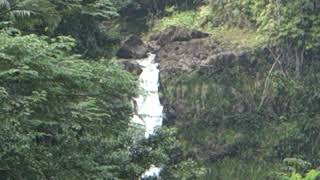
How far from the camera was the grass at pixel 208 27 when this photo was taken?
2207 cm

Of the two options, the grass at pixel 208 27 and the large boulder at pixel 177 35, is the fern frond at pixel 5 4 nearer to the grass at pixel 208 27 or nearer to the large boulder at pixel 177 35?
the grass at pixel 208 27

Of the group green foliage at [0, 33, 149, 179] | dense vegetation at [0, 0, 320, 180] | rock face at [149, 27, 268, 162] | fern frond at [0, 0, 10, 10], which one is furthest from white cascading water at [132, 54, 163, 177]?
fern frond at [0, 0, 10, 10]

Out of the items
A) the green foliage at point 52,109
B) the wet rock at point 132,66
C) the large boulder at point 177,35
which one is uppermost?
the green foliage at point 52,109

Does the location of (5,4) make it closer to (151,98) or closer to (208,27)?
(151,98)

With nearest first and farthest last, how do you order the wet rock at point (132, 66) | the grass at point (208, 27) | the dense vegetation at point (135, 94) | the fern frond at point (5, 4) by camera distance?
the dense vegetation at point (135, 94)
the fern frond at point (5, 4)
the wet rock at point (132, 66)
the grass at point (208, 27)

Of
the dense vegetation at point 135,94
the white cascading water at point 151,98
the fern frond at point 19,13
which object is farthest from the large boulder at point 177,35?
the fern frond at point 19,13

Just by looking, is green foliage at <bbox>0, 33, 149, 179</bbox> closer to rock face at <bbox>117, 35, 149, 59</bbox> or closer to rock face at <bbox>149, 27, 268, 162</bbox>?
rock face at <bbox>149, 27, 268, 162</bbox>

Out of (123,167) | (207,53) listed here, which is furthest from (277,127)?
(123,167)

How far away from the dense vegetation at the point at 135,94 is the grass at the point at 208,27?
43 millimetres

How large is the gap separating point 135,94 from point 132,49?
12.2 m

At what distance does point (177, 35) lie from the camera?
2258cm

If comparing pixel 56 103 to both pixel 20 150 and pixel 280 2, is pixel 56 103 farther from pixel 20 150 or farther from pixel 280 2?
pixel 280 2

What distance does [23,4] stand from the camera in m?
8.49

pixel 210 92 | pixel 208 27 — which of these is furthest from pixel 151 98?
pixel 208 27
